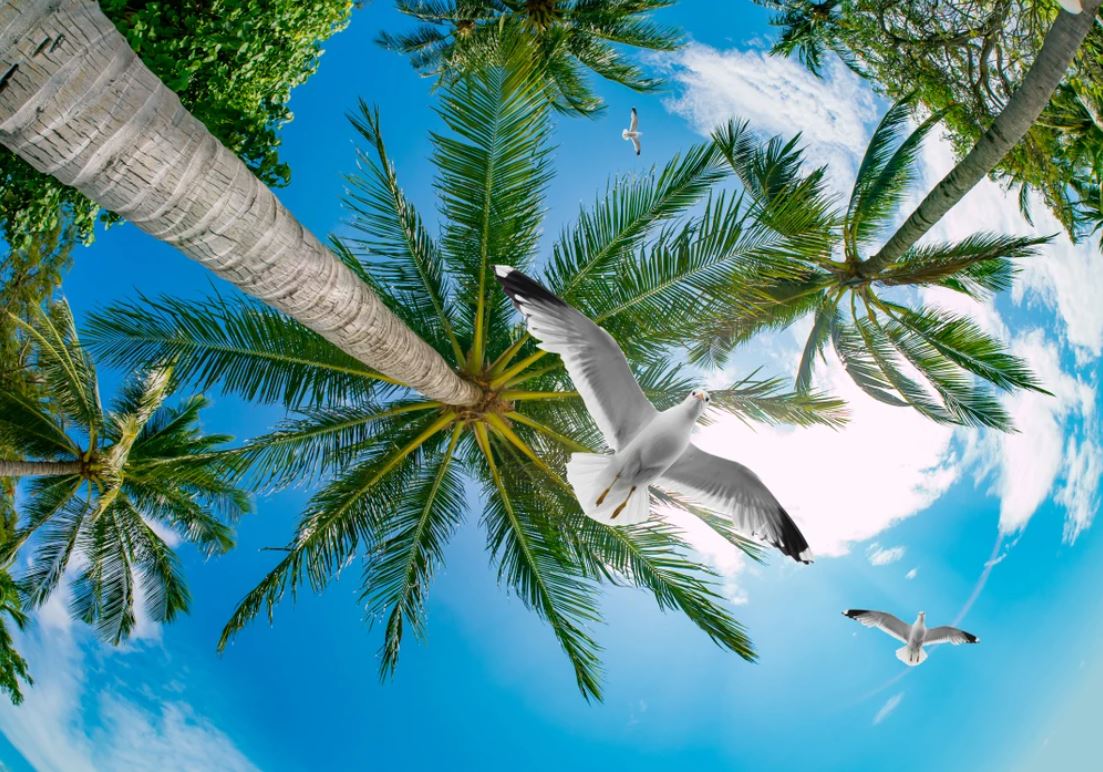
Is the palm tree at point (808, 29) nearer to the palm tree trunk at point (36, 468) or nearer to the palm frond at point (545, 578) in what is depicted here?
the palm frond at point (545, 578)

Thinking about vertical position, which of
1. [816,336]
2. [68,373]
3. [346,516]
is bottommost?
[68,373]

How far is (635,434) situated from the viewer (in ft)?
12.6

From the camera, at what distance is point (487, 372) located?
233 inches

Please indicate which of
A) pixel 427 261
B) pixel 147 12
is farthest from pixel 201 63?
pixel 427 261

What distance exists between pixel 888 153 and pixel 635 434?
717 cm

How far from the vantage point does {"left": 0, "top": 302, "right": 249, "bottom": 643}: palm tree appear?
28.3 feet

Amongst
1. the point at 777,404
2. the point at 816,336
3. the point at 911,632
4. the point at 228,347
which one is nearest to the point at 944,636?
the point at 911,632

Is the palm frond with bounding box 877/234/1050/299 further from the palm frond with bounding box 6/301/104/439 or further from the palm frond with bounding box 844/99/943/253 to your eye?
the palm frond with bounding box 6/301/104/439

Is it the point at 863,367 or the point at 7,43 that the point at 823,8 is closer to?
the point at 863,367

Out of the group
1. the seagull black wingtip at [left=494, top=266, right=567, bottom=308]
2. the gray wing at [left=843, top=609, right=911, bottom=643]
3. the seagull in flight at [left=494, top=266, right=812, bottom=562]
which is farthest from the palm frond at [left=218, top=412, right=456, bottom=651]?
the gray wing at [left=843, top=609, right=911, bottom=643]

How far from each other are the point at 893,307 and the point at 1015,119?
121 inches

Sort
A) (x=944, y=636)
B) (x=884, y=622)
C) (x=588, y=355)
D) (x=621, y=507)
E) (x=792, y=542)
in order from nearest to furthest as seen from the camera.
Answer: (x=588, y=355) → (x=621, y=507) → (x=792, y=542) → (x=884, y=622) → (x=944, y=636)

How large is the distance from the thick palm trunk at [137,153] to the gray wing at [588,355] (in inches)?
37.3

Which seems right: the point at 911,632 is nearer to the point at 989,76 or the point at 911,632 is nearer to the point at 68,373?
the point at 989,76
